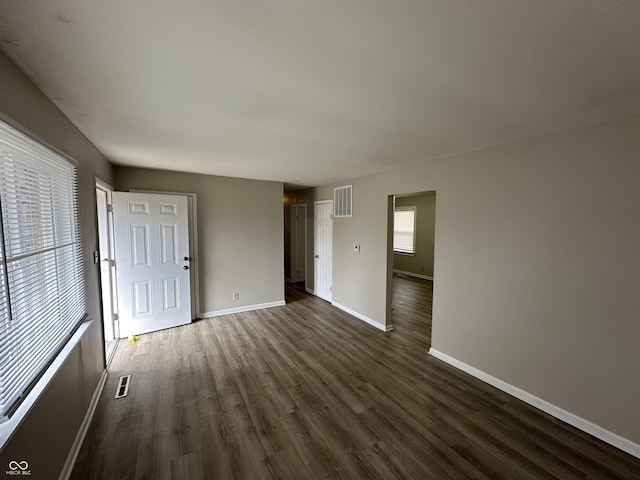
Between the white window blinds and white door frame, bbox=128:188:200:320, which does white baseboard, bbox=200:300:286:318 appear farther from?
the white window blinds

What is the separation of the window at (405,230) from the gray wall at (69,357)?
6637 millimetres

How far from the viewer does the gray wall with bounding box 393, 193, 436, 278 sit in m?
7.13

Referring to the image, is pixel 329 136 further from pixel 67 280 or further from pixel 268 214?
pixel 268 214

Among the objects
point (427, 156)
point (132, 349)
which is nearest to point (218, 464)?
point (132, 349)

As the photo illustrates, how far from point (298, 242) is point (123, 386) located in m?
4.42

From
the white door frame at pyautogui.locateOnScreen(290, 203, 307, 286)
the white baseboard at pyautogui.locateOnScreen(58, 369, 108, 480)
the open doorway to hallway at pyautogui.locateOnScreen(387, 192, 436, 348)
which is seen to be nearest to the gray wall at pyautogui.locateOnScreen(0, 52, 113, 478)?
the white baseboard at pyautogui.locateOnScreen(58, 369, 108, 480)

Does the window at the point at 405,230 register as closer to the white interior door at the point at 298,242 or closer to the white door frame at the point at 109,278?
the white interior door at the point at 298,242

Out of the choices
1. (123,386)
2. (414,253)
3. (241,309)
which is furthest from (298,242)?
(123,386)

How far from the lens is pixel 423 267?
738 centimetres

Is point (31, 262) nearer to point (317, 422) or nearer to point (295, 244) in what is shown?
point (317, 422)

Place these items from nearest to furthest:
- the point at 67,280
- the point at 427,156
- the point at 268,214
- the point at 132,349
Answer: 1. the point at 67,280
2. the point at 427,156
3. the point at 132,349
4. the point at 268,214

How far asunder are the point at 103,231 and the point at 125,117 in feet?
6.90

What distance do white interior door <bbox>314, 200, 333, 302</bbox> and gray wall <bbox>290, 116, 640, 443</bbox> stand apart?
7.45ft

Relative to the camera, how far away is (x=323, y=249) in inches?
213
